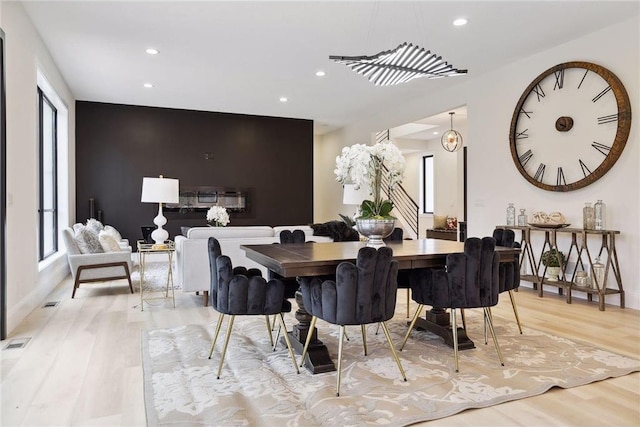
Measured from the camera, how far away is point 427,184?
41.4ft

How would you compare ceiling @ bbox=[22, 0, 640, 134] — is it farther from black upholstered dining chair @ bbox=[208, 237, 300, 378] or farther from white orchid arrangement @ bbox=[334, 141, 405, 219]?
black upholstered dining chair @ bbox=[208, 237, 300, 378]

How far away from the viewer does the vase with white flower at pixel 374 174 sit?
320 cm

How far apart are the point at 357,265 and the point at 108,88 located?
647cm

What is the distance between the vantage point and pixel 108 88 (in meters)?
7.25

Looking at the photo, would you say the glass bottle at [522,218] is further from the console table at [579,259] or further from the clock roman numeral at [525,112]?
the clock roman numeral at [525,112]

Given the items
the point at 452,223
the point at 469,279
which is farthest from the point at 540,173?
the point at 452,223

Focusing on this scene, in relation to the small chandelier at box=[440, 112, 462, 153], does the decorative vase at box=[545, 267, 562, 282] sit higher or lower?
lower

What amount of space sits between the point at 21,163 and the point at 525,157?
572cm

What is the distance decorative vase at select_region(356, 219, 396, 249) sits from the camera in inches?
129

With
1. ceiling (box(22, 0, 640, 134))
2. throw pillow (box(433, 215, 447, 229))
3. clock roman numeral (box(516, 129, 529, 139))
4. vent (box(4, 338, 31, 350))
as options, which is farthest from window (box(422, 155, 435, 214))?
vent (box(4, 338, 31, 350))

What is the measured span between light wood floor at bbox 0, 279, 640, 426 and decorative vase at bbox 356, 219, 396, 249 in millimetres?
1408

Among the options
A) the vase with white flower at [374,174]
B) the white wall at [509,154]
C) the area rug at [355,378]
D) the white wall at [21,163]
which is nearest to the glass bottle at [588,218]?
the white wall at [509,154]

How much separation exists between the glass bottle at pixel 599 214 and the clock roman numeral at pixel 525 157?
1.16m

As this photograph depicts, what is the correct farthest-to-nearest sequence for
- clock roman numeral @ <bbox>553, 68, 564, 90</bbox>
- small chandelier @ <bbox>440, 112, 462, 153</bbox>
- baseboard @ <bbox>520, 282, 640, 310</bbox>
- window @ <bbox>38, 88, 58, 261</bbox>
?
small chandelier @ <bbox>440, 112, 462, 153</bbox> → window @ <bbox>38, 88, 58, 261</bbox> → clock roman numeral @ <bbox>553, 68, 564, 90</bbox> → baseboard @ <bbox>520, 282, 640, 310</bbox>
